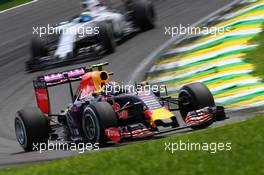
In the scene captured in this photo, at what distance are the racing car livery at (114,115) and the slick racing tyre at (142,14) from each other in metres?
8.32

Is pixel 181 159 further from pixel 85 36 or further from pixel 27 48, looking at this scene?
pixel 27 48

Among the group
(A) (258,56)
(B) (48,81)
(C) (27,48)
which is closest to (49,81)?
(B) (48,81)

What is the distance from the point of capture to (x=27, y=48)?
2119 cm

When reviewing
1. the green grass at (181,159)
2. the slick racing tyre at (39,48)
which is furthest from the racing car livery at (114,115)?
the slick racing tyre at (39,48)

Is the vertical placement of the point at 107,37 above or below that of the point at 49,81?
above

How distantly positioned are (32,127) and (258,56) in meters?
5.13

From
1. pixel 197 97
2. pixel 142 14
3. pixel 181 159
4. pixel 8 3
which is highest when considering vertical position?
pixel 8 3

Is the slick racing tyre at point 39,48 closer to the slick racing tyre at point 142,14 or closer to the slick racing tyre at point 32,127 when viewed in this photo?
the slick racing tyre at point 142,14

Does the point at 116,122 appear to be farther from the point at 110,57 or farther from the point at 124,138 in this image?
the point at 110,57

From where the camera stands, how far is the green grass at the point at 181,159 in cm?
754

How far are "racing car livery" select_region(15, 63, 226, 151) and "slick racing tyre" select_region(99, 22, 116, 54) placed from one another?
20.0 ft

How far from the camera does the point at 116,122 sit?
1007 cm

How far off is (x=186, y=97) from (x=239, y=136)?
8.07 ft

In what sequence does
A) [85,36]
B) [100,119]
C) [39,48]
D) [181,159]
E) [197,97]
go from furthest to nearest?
[39,48]
[85,36]
[197,97]
[100,119]
[181,159]
